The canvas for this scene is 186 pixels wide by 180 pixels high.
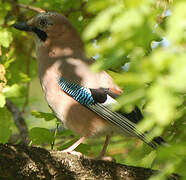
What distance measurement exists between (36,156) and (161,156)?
2.01m

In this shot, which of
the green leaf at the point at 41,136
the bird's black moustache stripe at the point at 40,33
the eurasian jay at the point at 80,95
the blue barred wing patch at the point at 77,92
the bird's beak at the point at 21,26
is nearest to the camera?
the green leaf at the point at 41,136

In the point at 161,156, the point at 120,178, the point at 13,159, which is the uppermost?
the point at 161,156

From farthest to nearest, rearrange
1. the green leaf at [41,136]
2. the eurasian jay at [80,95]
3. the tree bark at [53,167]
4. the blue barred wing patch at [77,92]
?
the blue barred wing patch at [77,92] < the eurasian jay at [80,95] < the green leaf at [41,136] < the tree bark at [53,167]

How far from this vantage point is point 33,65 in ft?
20.5

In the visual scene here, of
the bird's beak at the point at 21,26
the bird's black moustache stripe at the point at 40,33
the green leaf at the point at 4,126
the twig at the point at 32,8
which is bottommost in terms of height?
the green leaf at the point at 4,126

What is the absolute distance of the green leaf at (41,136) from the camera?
163 inches

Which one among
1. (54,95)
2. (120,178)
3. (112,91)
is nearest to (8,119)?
(54,95)

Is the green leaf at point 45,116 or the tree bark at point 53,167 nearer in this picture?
the tree bark at point 53,167

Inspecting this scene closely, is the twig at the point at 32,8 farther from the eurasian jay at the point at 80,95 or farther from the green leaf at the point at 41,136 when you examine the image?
the green leaf at the point at 41,136

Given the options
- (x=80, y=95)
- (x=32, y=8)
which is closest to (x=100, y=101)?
(x=80, y=95)

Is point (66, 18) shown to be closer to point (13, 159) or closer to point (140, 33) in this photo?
point (13, 159)

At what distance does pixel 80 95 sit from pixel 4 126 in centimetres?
75

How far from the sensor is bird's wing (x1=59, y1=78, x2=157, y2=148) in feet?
13.7

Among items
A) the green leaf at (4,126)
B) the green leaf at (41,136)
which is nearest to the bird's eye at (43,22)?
the green leaf at (4,126)
